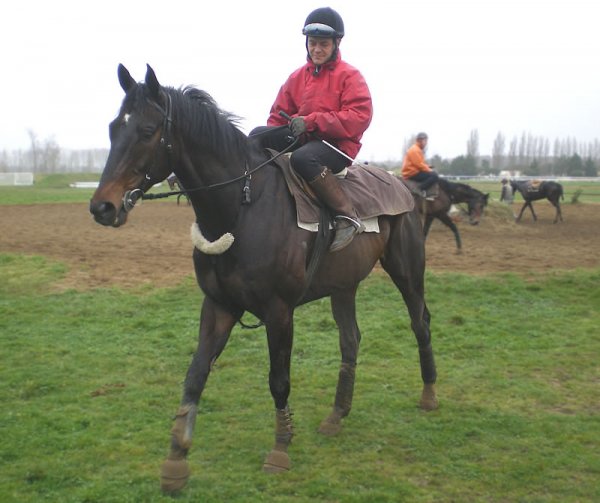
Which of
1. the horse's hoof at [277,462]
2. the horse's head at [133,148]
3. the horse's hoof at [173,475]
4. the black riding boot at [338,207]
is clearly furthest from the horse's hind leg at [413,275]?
the horse's head at [133,148]

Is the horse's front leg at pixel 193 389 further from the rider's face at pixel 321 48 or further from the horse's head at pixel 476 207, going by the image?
the horse's head at pixel 476 207

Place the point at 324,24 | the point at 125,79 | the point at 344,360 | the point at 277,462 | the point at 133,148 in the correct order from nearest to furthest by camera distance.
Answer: the point at 133,148 → the point at 125,79 → the point at 277,462 → the point at 324,24 → the point at 344,360

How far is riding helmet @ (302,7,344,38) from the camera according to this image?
195 inches

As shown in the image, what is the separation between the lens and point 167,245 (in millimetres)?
16031

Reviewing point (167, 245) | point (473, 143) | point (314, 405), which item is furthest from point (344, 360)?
point (473, 143)

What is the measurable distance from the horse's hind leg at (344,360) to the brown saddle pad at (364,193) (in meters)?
0.80

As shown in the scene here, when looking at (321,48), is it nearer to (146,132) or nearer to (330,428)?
(146,132)

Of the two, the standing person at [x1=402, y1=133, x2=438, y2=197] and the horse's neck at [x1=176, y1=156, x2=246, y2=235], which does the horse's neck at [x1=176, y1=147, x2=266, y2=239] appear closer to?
the horse's neck at [x1=176, y1=156, x2=246, y2=235]

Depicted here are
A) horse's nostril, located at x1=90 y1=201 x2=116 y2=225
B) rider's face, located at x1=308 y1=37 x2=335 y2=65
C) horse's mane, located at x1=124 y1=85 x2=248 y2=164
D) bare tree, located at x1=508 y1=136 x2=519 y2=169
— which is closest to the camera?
horse's nostril, located at x1=90 y1=201 x2=116 y2=225

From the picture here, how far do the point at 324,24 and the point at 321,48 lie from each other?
0.58 feet

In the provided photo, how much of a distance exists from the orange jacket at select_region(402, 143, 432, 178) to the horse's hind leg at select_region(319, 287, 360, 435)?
9.84 metres

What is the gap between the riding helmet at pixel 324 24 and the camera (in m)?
4.95

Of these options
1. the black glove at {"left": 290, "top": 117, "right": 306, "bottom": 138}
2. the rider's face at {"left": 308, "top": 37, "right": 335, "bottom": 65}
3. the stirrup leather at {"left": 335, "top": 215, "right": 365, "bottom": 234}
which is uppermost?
the rider's face at {"left": 308, "top": 37, "right": 335, "bottom": 65}

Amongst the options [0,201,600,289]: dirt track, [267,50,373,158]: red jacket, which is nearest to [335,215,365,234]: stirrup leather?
[267,50,373,158]: red jacket
